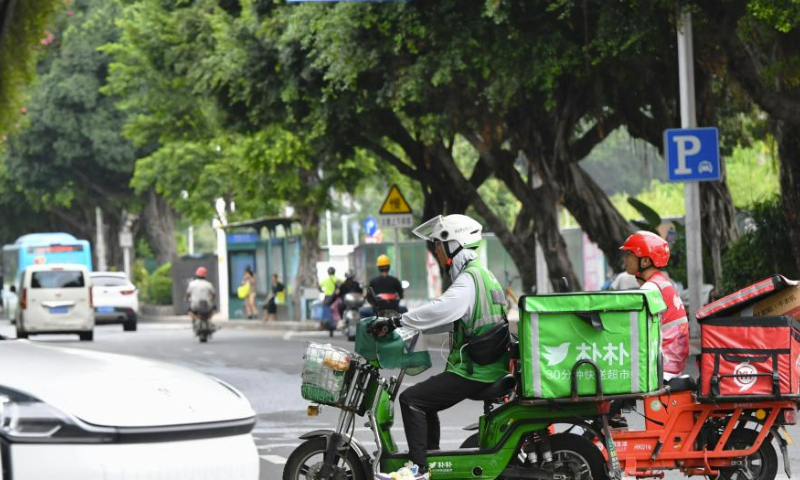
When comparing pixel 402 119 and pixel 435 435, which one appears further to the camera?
pixel 402 119

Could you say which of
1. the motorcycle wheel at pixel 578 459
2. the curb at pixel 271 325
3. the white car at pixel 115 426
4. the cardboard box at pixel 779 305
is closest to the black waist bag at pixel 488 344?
the motorcycle wheel at pixel 578 459

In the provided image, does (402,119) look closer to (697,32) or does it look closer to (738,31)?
(697,32)

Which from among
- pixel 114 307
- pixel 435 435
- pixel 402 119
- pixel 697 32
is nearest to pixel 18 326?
pixel 114 307

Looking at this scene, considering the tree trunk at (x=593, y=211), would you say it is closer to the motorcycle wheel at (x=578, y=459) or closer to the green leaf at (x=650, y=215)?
the green leaf at (x=650, y=215)

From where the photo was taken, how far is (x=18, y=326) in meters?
37.2

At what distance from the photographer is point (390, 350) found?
8281mm

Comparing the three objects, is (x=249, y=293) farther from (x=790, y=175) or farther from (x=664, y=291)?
(x=664, y=291)

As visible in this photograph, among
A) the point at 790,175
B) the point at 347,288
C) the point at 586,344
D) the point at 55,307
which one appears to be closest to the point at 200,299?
the point at 347,288

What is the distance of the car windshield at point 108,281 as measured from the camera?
45812mm

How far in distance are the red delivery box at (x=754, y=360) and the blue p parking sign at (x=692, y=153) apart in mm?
12235

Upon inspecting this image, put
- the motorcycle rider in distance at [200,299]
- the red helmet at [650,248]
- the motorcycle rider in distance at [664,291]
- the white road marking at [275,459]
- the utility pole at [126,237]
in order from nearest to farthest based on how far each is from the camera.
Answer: the motorcycle rider in distance at [664,291]
the red helmet at [650,248]
the white road marking at [275,459]
the motorcycle rider in distance at [200,299]
the utility pole at [126,237]

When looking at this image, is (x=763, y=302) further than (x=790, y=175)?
No

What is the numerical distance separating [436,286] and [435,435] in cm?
3681

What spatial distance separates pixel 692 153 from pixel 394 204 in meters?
12.2
